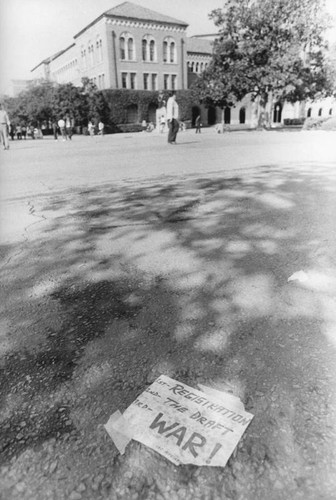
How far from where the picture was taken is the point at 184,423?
4.91ft

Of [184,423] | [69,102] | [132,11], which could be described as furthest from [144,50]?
[69,102]

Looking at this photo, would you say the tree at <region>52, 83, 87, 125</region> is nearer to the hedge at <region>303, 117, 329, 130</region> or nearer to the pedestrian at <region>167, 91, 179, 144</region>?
the hedge at <region>303, 117, 329, 130</region>

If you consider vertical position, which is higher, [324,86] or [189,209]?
[324,86]

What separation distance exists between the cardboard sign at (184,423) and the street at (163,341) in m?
0.04

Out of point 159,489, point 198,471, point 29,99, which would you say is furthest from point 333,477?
point 29,99

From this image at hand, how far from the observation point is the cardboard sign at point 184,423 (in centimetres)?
137

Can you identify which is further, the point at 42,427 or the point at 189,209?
the point at 189,209

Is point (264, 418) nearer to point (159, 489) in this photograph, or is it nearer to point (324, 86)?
point (159, 489)

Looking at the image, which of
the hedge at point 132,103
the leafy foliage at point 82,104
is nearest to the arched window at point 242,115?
the hedge at point 132,103

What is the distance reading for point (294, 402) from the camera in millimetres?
1570

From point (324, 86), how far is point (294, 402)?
31075 mm

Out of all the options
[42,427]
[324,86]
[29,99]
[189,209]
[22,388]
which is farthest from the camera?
[29,99]

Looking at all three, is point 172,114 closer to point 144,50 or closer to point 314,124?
point 144,50

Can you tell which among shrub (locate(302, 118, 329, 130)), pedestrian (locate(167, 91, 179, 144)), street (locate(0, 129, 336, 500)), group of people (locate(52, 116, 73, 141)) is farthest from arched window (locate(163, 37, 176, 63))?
group of people (locate(52, 116, 73, 141))
